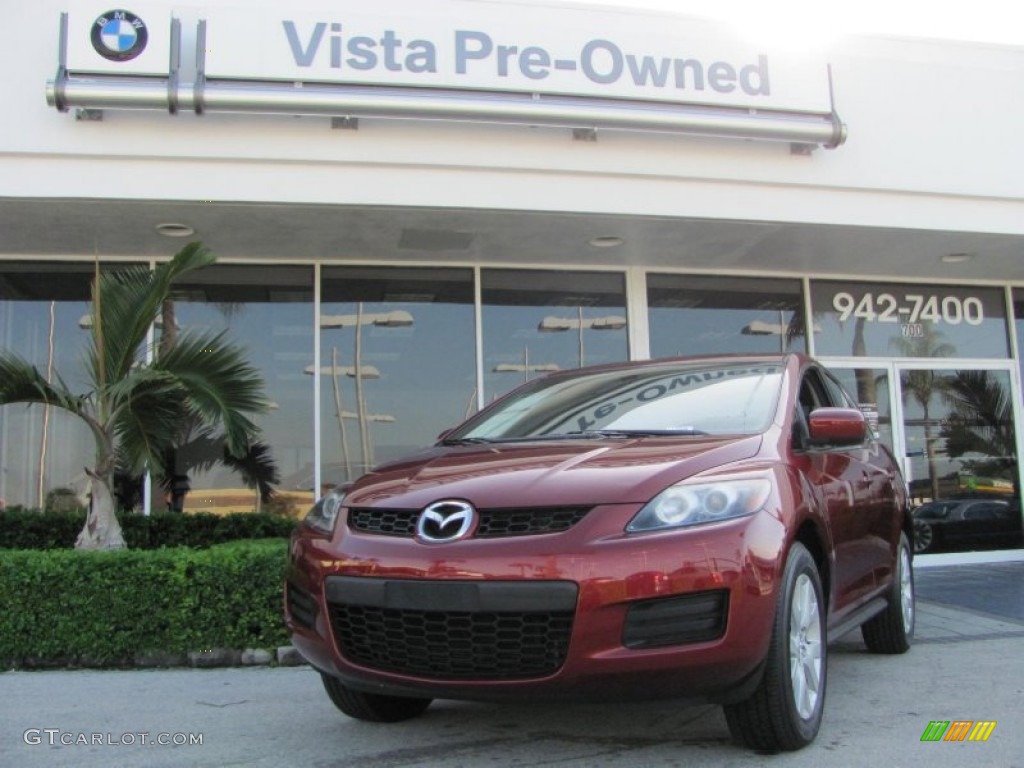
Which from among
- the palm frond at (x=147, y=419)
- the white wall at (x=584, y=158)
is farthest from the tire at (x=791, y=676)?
the white wall at (x=584, y=158)

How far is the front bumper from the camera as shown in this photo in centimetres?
279

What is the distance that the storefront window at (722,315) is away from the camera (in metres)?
9.38

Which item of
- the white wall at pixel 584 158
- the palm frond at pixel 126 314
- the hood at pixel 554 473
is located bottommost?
the hood at pixel 554 473

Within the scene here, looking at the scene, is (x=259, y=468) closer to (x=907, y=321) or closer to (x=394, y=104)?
(x=394, y=104)

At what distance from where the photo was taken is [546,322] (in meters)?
9.20

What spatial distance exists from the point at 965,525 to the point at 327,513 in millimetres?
8367

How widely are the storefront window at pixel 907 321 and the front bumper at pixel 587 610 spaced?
7.27 meters

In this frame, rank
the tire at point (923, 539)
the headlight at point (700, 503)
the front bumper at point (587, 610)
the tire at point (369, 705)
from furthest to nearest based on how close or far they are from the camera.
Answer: the tire at point (923, 539) < the tire at point (369, 705) < the headlight at point (700, 503) < the front bumper at point (587, 610)

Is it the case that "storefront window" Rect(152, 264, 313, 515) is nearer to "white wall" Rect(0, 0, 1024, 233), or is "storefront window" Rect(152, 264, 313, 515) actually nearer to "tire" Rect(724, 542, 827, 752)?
"white wall" Rect(0, 0, 1024, 233)

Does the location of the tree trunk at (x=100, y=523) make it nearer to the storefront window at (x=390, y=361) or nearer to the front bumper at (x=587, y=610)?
the storefront window at (x=390, y=361)

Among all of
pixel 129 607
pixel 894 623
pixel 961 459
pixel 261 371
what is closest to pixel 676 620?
pixel 894 623

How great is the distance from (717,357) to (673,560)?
188 centimetres

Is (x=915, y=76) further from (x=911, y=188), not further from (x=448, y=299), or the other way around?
(x=448, y=299)

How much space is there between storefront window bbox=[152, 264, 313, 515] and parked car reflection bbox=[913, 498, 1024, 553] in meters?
6.39
